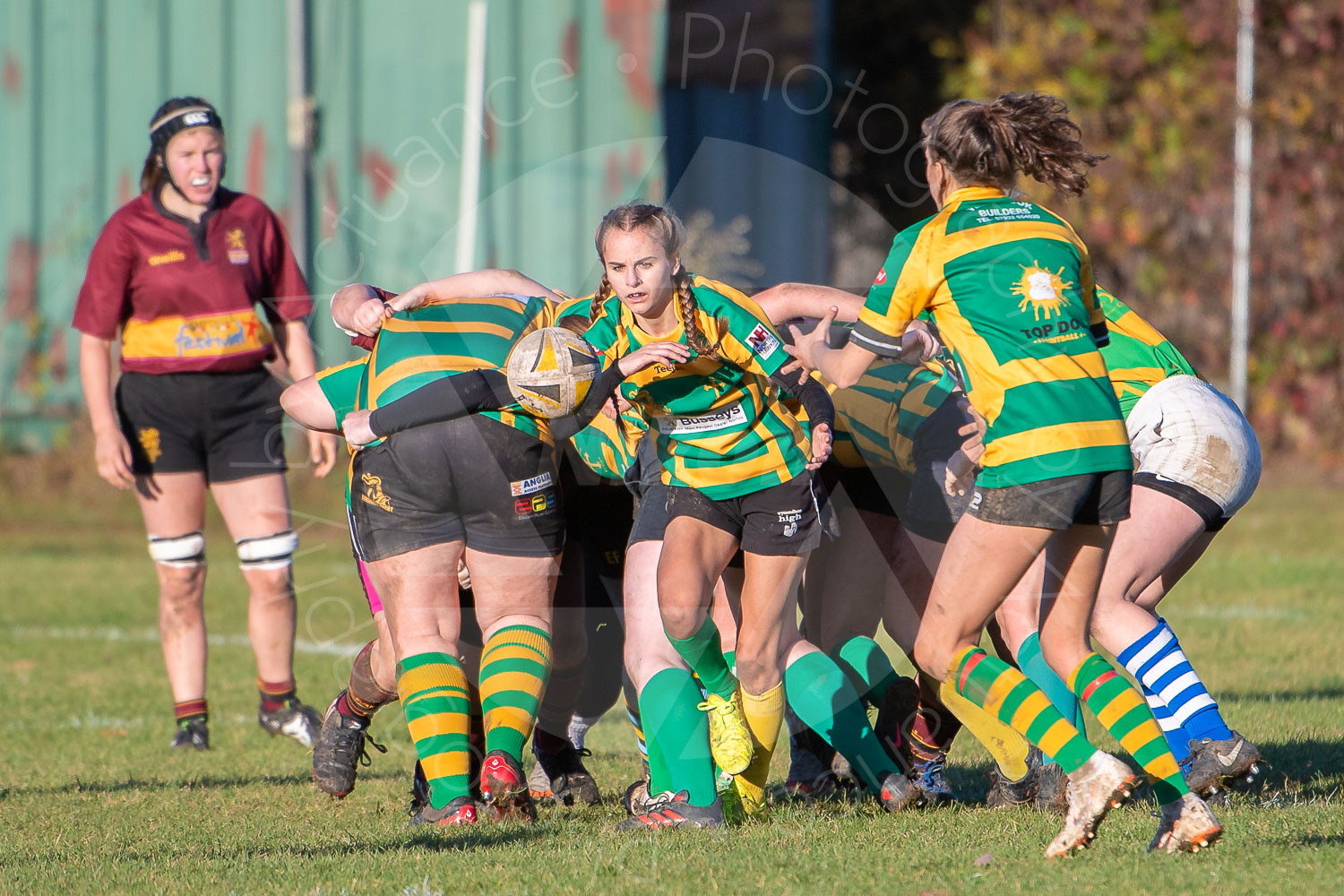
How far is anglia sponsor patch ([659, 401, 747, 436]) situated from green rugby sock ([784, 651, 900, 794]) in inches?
30.5

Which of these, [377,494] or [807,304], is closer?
[377,494]

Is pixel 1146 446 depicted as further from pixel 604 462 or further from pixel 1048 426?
pixel 604 462

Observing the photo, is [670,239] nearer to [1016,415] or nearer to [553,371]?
[553,371]

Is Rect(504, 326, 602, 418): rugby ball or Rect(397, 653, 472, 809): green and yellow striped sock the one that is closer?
Rect(504, 326, 602, 418): rugby ball

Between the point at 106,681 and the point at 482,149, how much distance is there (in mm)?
5947

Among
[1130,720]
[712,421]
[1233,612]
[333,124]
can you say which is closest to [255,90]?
[333,124]

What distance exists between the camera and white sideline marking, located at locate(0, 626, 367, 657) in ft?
27.2

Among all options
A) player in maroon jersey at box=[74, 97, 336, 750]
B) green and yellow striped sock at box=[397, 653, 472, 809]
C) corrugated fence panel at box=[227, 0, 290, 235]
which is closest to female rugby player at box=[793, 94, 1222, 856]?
green and yellow striped sock at box=[397, 653, 472, 809]

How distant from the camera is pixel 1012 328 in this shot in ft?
11.9

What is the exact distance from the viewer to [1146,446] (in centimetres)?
439

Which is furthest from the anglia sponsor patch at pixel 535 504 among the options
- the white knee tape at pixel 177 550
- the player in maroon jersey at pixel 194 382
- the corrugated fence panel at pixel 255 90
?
the corrugated fence panel at pixel 255 90

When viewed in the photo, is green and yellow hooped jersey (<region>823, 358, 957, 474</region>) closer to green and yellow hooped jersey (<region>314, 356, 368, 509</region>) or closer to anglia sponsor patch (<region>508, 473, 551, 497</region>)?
anglia sponsor patch (<region>508, 473, 551, 497</region>)

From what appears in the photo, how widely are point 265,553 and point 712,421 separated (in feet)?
8.72

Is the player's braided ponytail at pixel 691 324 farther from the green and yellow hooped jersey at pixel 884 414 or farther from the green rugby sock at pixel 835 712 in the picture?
the green rugby sock at pixel 835 712
